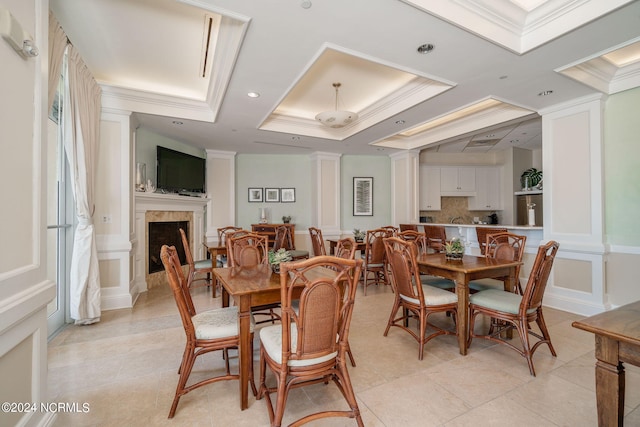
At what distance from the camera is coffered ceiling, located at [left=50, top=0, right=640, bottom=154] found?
6.97 ft

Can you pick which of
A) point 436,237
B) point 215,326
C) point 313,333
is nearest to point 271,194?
point 436,237

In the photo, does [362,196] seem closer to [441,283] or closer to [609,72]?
[441,283]

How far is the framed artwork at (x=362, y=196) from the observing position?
22.2 feet

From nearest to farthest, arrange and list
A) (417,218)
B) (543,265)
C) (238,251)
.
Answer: (543,265), (238,251), (417,218)

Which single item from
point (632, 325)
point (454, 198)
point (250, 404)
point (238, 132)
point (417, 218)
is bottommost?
point (250, 404)

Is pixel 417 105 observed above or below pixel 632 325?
above

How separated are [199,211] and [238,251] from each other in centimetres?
303

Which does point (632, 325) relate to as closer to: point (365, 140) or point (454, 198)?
point (365, 140)

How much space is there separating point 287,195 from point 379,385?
198 inches

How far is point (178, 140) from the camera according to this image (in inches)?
207

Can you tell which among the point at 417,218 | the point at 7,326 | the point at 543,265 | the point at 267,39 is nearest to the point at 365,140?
the point at 417,218

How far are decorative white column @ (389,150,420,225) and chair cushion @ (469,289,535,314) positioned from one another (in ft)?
12.6

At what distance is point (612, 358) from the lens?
118cm

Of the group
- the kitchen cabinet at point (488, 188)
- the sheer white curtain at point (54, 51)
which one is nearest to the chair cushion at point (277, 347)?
the sheer white curtain at point (54, 51)
